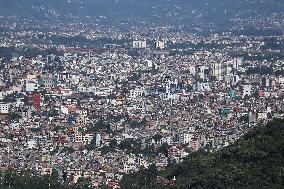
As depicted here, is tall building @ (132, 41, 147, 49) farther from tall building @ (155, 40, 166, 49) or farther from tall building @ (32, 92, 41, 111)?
tall building @ (32, 92, 41, 111)

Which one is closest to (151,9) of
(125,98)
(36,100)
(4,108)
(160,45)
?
(160,45)

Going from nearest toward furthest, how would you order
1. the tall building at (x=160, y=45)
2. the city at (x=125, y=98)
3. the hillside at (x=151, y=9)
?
the city at (x=125, y=98) < the tall building at (x=160, y=45) < the hillside at (x=151, y=9)

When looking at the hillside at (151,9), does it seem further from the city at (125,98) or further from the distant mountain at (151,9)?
the city at (125,98)

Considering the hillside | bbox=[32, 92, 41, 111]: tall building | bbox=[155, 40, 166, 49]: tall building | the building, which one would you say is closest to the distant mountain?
Result: the hillside

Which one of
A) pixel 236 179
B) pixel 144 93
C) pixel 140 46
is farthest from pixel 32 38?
pixel 236 179

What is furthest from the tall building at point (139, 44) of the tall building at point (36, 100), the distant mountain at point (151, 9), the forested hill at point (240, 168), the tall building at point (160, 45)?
the forested hill at point (240, 168)

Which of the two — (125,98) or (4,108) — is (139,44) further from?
(4,108)
